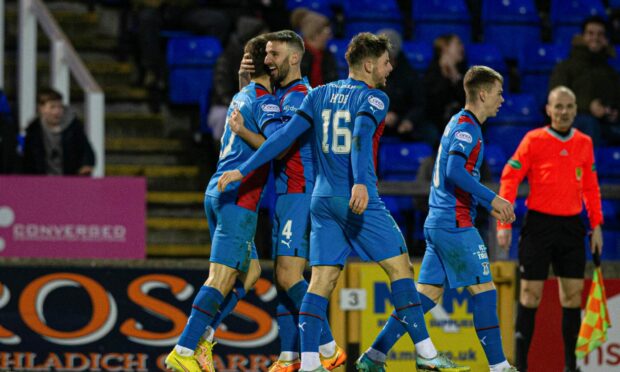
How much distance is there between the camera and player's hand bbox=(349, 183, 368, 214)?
706 cm

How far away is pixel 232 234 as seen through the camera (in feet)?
24.8

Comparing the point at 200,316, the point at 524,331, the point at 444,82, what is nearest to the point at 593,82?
the point at 444,82

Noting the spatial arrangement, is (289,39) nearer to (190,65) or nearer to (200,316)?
(200,316)

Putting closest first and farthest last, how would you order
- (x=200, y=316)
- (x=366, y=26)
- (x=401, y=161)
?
(x=200, y=316)
(x=401, y=161)
(x=366, y=26)

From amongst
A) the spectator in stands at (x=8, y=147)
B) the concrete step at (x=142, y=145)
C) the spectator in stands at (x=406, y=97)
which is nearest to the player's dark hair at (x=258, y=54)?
the spectator in stands at (x=8, y=147)

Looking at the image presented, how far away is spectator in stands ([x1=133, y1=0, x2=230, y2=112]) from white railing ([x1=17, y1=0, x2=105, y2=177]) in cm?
107

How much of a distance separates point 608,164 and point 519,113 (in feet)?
3.22

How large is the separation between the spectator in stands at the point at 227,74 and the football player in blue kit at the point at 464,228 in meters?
3.56

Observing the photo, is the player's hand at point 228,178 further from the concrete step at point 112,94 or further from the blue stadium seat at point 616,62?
the blue stadium seat at point 616,62

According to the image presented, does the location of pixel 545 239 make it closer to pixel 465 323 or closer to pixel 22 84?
pixel 465 323

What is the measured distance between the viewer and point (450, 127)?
25.4 ft

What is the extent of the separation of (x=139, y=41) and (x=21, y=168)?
104 inches

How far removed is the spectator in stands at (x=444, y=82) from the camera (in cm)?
1162

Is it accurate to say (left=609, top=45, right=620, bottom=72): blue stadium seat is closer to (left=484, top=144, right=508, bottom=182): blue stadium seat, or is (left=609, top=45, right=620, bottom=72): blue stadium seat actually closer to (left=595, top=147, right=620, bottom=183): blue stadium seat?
(left=595, top=147, right=620, bottom=183): blue stadium seat
